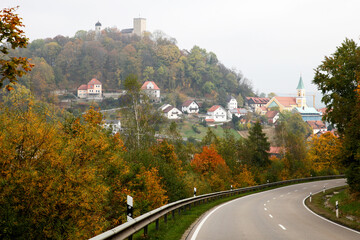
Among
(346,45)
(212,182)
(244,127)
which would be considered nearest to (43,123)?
(346,45)

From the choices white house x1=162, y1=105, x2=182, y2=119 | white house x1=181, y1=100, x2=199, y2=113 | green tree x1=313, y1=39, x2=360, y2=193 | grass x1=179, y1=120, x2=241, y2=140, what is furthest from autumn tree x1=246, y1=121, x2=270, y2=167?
white house x1=181, y1=100, x2=199, y2=113

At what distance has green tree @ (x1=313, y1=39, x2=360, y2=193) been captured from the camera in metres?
25.3

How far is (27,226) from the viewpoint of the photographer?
1220 cm

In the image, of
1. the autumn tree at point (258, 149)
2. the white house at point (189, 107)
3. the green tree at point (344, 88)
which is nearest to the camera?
the green tree at point (344, 88)

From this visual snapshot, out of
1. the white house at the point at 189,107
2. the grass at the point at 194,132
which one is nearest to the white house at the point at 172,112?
the grass at the point at 194,132

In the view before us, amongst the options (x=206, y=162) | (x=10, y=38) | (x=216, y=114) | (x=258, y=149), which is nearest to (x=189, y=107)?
(x=216, y=114)

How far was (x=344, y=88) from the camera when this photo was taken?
2955 centimetres

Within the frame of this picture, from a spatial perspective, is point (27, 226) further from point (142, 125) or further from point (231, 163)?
point (231, 163)

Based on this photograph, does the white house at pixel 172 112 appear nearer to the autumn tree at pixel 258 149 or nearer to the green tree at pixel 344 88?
the autumn tree at pixel 258 149

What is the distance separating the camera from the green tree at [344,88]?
2527 centimetres

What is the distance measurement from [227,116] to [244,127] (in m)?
23.7

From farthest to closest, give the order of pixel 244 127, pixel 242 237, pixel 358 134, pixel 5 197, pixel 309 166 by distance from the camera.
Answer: pixel 244 127 < pixel 309 166 < pixel 358 134 < pixel 242 237 < pixel 5 197

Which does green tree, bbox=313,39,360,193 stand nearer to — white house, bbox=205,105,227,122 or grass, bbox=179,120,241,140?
grass, bbox=179,120,241,140

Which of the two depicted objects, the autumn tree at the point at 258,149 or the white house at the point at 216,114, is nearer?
the autumn tree at the point at 258,149
